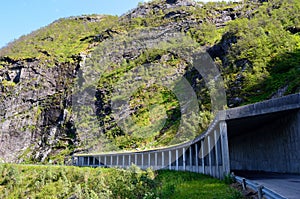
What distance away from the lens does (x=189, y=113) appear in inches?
1751

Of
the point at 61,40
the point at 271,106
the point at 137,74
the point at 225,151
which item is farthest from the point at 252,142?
the point at 61,40

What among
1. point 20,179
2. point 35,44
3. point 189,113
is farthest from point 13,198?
point 35,44

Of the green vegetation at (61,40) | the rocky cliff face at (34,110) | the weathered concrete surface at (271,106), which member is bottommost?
the weathered concrete surface at (271,106)

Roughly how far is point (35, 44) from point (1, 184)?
257 feet

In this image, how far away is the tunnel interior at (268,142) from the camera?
10875mm

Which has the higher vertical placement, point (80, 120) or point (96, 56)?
point (96, 56)

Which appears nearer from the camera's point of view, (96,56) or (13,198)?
(13,198)

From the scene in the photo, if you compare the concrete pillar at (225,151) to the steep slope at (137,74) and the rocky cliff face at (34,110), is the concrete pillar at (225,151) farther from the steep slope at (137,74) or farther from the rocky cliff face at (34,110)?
the rocky cliff face at (34,110)

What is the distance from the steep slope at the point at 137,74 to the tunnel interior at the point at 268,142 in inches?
490

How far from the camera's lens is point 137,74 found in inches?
2953

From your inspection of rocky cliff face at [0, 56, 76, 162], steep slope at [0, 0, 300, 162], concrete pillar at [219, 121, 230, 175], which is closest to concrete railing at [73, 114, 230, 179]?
concrete pillar at [219, 121, 230, 175]

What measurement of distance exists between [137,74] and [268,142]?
6246cm

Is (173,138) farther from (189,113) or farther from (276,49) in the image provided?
(276,49)

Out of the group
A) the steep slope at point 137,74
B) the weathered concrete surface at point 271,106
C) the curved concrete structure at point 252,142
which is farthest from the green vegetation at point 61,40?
the weathered concrete surface at point 271,106
